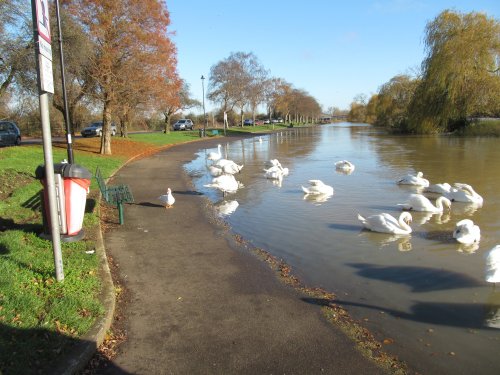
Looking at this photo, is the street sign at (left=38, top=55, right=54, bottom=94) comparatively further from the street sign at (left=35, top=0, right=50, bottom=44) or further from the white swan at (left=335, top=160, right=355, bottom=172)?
the white swan at (left=335, top=160, right=355, bottom=172)

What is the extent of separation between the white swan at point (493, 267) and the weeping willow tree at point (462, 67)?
113ft

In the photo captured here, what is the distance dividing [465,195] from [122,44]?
17.7 meters

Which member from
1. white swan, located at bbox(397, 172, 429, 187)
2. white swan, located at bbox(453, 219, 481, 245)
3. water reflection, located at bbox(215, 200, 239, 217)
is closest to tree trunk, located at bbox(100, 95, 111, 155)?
water reflection, located at bbox(215, 200, 239, 217)

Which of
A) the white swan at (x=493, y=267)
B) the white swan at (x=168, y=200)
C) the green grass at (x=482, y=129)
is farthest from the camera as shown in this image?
the green grass at (x=482, y=129)

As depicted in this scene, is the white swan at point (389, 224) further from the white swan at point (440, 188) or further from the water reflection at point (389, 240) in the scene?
the white swan at point (440, 188)

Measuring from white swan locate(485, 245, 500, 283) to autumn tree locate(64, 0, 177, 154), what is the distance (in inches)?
763

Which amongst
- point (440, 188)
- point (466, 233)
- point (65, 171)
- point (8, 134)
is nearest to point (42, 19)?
point (65, 171)

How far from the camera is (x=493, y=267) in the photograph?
17.7ft

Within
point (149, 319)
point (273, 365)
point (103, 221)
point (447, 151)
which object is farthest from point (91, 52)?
point (447, 151)

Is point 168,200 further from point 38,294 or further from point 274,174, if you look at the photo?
point 274,174

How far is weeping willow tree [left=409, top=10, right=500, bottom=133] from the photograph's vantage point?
35.1 meters

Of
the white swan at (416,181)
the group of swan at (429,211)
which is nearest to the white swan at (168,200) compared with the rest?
the group of swan at (429,211)

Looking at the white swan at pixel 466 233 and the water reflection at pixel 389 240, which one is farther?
the water reflection at pixel 389 240

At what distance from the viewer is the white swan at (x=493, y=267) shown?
532 cm
